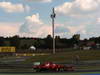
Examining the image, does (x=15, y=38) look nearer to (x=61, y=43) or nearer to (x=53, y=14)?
(x=61, y=43)

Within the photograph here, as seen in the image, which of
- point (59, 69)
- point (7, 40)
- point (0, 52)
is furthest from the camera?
point (7, 40)

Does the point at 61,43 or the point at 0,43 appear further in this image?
the point at 61,43

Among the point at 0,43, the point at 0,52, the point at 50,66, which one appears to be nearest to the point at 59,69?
the point at 50,66

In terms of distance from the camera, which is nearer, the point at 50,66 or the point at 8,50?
the point at 50,66

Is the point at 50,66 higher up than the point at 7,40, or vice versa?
the point at 7,40

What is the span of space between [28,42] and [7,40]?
12.3m

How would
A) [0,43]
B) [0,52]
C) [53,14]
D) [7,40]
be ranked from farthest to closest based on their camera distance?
[7,40] → [0,43] → [0,52] → [53,14]

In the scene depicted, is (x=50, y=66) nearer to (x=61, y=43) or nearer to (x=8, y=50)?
(x=8, y=50)

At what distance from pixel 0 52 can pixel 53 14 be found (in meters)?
49.6

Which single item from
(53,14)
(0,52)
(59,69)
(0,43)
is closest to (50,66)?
(59,69)

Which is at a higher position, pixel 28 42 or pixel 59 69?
pixel 28 42

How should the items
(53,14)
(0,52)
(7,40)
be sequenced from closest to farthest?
A: (53,14)
(0,52)
(7,40)

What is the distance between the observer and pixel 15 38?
179500 millimetres

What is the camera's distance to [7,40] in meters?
184
